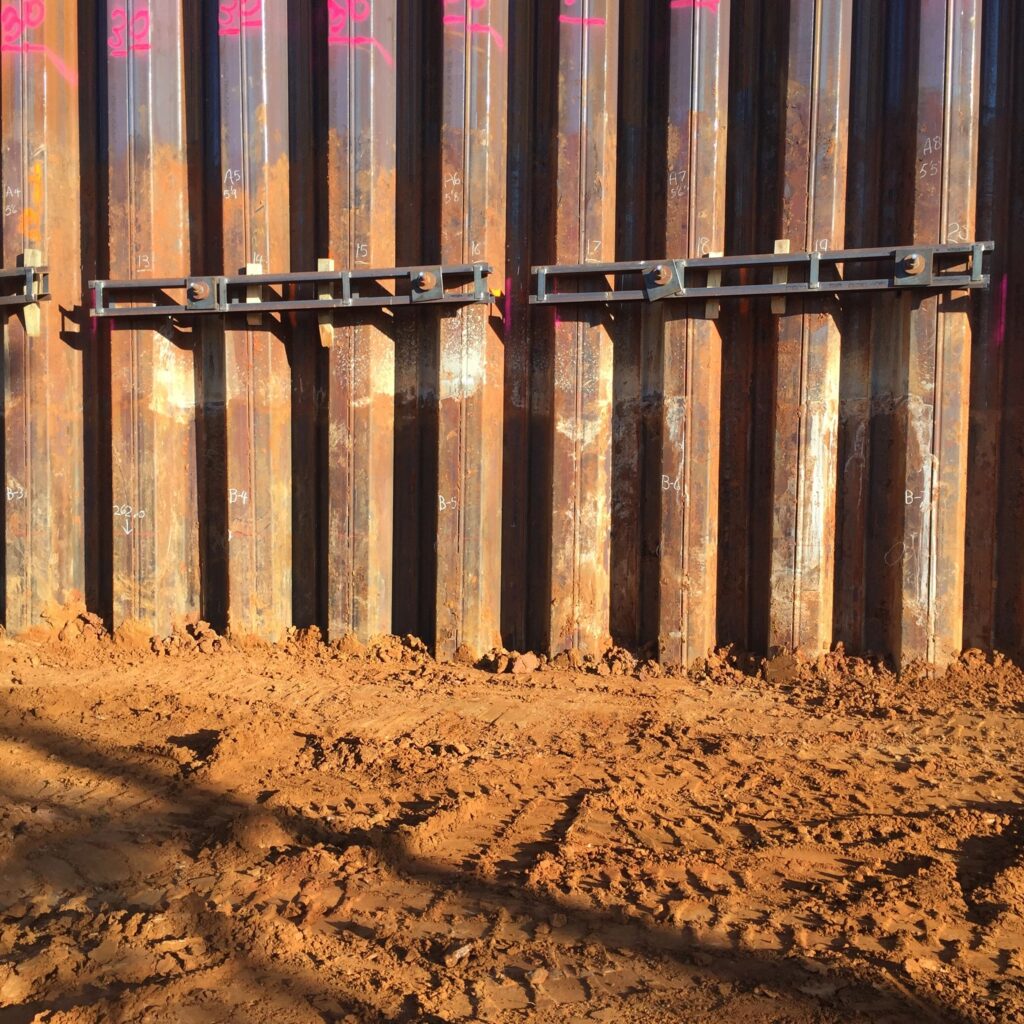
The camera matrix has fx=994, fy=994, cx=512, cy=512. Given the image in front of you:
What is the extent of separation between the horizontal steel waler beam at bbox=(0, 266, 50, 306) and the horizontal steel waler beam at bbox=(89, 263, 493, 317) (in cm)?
41

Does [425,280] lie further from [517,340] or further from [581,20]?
[581,20]

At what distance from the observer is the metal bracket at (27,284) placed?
23.2 ft

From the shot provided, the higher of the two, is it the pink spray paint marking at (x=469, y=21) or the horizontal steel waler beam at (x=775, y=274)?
the pink spray paint marking at (x=469, y=21)

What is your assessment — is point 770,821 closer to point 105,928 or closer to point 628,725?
point 628,725

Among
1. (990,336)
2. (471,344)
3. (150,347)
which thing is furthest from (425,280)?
(990,336)

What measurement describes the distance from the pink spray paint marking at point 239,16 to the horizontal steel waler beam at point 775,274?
267cm

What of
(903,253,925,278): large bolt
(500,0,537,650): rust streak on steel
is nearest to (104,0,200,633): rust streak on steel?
(500,0,537,650): rust streak on steel

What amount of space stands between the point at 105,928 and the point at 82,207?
18.8 feet

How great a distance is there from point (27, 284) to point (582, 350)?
4013 millimetres

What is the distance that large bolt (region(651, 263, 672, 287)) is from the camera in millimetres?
6090

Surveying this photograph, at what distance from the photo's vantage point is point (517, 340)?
262 inches

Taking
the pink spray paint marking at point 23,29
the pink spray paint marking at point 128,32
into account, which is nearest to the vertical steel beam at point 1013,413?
the pink spray paint marking at point 128,32

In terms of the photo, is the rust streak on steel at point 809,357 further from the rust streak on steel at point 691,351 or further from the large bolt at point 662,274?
the large bolt at point 662,274

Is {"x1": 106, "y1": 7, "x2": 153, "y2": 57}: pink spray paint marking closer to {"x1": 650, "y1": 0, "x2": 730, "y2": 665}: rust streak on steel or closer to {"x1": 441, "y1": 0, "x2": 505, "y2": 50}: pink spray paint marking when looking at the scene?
{"x1": 441, "y1": 0, "x2": 505, "y2": 50}: pink spray paint marking
